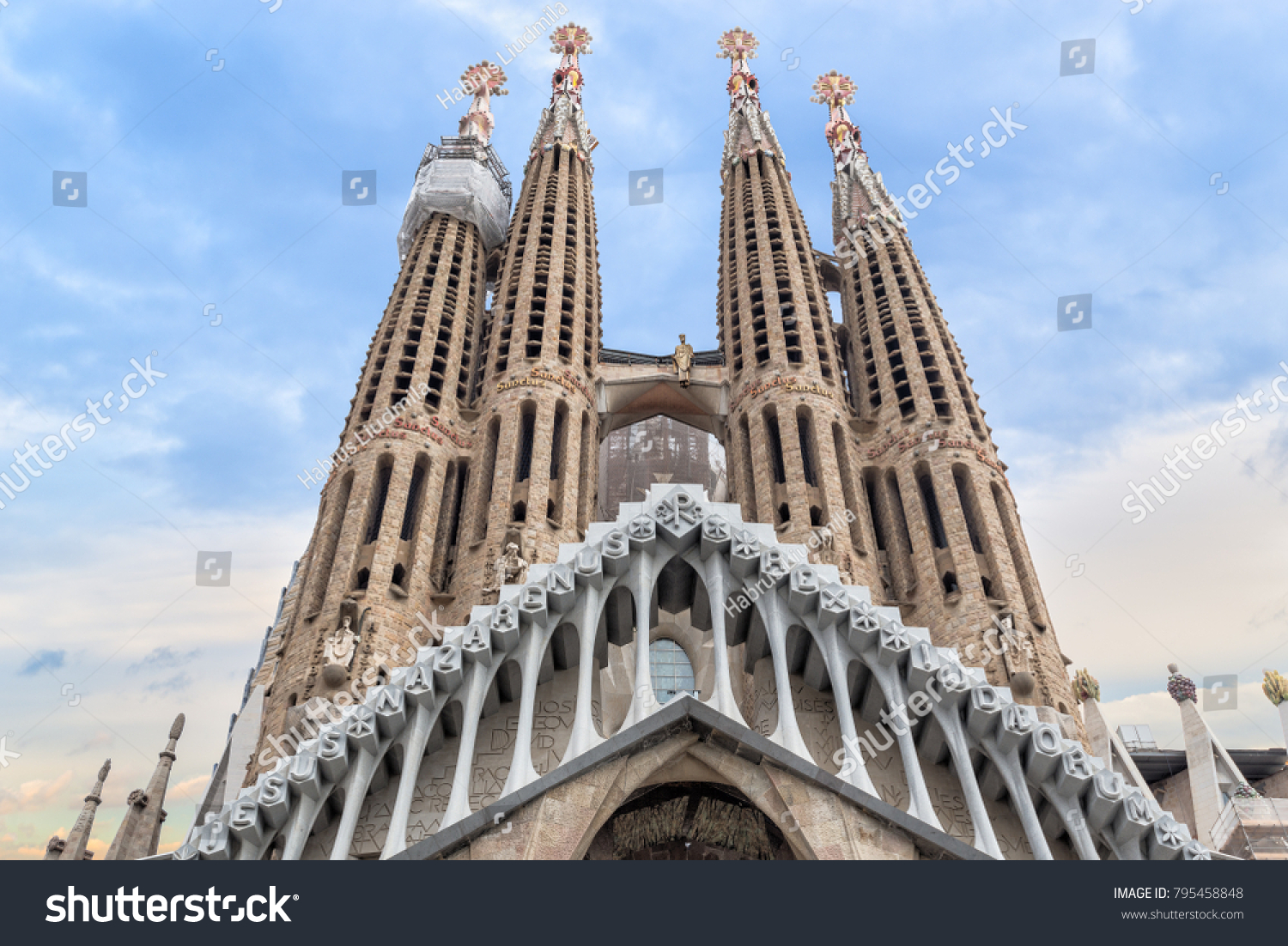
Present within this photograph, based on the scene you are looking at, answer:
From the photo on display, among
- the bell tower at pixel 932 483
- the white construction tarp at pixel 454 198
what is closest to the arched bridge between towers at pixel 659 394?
the bell tower at pixel 932 483

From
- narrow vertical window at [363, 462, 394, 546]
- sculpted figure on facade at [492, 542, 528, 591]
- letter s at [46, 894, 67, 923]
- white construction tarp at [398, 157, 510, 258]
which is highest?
white construction tarp at [398, 157, 510, 258]

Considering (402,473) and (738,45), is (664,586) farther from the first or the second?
(738,45)

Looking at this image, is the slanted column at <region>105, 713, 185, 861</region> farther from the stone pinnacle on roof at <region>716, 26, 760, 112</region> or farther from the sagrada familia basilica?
the stone pinnacle on roof at <region>716, 26, 760, 112</region>

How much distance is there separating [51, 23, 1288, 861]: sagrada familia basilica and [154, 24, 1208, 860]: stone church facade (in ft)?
0.27

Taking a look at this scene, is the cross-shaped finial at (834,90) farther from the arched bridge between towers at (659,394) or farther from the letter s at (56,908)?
the letter s at (56,908)

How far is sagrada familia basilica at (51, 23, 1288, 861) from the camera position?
16.5 meters

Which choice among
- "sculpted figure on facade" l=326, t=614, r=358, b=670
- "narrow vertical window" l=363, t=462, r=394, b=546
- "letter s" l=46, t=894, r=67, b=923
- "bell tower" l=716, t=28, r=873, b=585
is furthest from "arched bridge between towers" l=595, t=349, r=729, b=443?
"letter s" l=46, t=894, r=67, b=923

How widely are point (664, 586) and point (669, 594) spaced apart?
19cm

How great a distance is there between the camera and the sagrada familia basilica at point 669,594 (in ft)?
54.0

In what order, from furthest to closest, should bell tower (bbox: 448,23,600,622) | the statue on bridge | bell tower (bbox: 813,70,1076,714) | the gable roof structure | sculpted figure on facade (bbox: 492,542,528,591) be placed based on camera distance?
1. the statue on bridge
2. bell tower (bbox: 448,23,600,622)
3. sculpted figure on facade (bbox: 492,542,528,591)
4. bell tower (bbox: 813,70,1076,714)
5. the gable roof structure

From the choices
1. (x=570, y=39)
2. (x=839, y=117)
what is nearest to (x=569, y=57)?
(x=570, y=39)

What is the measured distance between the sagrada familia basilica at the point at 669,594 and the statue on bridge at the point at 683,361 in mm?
90

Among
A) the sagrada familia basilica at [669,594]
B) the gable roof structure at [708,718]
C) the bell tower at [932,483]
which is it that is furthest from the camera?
→ the bell tower at [932,483]

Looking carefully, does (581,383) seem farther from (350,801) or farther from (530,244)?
(350,801)
